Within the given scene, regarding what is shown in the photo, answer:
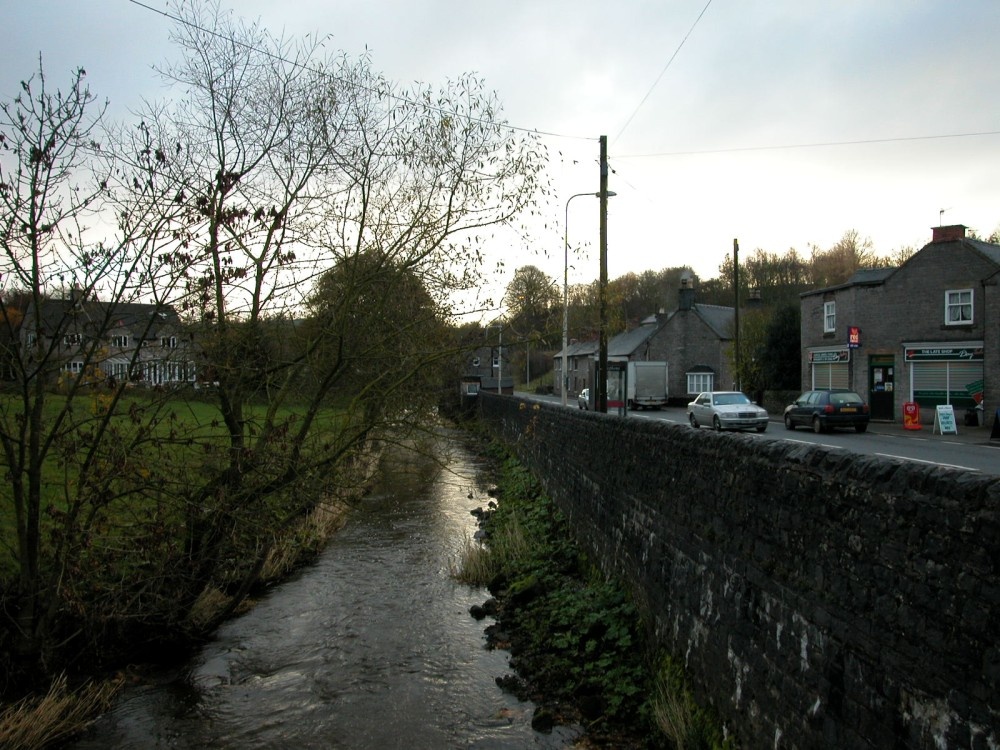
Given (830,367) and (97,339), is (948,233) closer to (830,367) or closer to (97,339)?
(830,367)

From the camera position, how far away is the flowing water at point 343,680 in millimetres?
6645

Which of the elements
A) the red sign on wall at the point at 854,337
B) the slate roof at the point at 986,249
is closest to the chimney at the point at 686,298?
the red sign on wall at the point at 854,337

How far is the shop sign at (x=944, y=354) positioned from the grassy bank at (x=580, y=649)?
24.4m

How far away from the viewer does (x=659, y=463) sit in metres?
7.27

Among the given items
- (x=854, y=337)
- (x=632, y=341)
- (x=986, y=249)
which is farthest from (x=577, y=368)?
(x=986, y=249)

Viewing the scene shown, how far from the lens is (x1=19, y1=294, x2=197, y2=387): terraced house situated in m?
6.95

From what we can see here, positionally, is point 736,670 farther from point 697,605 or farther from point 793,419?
point 793,419

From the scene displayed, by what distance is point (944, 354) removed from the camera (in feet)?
99.8

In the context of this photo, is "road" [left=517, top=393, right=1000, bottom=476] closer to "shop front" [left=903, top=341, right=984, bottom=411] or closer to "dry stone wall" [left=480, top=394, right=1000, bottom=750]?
"shop front" [left=903, top=341, right=984, bottom=411]

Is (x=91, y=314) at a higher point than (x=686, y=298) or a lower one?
lower

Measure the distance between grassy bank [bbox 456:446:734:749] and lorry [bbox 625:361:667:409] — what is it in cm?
3487

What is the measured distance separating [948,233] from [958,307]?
3148 millimetres

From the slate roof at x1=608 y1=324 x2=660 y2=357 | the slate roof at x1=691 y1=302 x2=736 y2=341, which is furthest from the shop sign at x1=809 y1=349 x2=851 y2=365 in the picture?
the slate roof at x1=608 y1=324 x2=660 y2=357

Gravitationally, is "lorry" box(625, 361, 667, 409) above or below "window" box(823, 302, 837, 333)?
below
